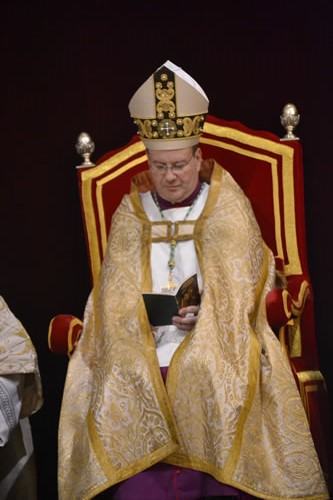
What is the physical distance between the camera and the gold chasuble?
4672 millimetres

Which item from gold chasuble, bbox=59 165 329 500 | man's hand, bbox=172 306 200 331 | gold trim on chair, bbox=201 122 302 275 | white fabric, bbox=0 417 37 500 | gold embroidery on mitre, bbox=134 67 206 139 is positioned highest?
gold embroidery on mitre, bbox=134 67 206 139

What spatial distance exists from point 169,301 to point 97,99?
4.92 feet

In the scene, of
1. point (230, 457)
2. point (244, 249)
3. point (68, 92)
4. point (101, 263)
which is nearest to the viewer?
point (230, 457)

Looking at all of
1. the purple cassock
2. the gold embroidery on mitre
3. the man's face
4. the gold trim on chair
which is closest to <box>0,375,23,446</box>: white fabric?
the purple cassock

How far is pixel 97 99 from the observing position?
Result: 594cm

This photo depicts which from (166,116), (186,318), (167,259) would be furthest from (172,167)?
(186,318)

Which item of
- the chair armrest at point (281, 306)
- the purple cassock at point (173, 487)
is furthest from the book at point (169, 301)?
the purple cassock at point (173, 487)

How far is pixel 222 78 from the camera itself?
5.79 metres

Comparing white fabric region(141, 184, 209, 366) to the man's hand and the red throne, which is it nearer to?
the man's hand

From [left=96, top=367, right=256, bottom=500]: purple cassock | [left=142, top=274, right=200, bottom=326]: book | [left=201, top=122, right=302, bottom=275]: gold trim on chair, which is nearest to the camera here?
[left=96, top=367, right=256, bottom=500]: purple cassock

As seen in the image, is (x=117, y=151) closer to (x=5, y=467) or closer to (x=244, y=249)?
(x=244, y=249)

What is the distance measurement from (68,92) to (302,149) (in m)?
1.16

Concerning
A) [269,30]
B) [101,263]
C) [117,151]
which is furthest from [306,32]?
[101,263]

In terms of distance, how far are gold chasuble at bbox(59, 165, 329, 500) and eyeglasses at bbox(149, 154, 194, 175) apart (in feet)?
0.88
